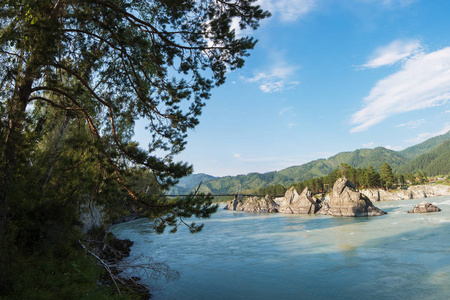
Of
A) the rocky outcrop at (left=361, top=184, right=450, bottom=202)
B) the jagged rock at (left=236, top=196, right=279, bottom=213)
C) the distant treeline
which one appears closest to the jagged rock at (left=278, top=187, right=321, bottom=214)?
the jagged rock at (left=236, top=196, right=279, bottom=213)

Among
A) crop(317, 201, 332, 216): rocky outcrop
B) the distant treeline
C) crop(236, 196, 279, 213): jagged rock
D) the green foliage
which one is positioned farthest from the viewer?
the green foliage

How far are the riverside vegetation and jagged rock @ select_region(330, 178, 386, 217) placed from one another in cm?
3803

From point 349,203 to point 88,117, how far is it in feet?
135

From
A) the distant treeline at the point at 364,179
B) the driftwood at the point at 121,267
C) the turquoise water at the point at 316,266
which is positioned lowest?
the turquoise water at the point at 316,266

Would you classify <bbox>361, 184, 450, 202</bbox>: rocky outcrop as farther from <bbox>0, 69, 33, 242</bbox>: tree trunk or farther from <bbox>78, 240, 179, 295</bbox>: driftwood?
<bbox>0, 69, 33, 242</bbox>: tree trunk

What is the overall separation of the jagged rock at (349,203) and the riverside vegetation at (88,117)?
38033 mm

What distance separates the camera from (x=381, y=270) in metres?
12.7

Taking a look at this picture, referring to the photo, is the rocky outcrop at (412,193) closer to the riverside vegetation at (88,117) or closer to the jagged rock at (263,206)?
the jagged rock at (263,206)

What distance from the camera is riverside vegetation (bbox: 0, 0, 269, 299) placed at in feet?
16.3

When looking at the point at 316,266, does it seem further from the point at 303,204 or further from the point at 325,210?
the point at 303,204

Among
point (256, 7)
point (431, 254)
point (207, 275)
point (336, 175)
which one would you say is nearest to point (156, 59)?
point (256, 7)

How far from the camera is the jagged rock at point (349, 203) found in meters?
36.7

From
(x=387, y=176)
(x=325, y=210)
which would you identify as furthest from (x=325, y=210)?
(x=387, y=176)

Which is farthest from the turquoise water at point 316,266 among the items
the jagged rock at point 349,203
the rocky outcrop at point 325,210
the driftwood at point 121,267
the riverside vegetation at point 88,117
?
the rocky outcrop at point 325,210
